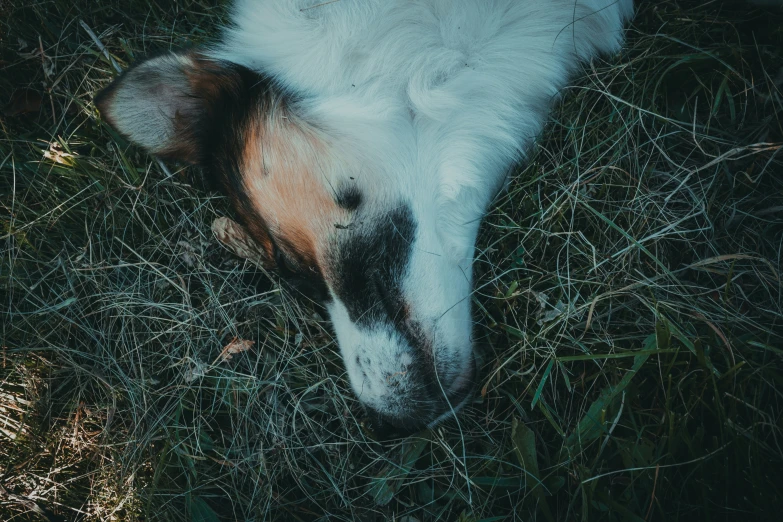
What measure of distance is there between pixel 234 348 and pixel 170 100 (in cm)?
110

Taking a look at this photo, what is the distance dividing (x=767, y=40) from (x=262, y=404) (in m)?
2.57

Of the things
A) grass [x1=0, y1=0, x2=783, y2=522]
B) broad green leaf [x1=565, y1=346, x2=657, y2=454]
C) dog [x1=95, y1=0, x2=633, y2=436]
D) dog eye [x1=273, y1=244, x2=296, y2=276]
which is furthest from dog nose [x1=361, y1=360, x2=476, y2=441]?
dog eye [x1=273, y1=244, x2=296, y2=276]

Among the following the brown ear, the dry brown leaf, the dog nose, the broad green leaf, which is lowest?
the broad green leaf

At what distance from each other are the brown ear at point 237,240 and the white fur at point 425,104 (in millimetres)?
569

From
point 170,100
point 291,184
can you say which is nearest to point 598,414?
point 291,184

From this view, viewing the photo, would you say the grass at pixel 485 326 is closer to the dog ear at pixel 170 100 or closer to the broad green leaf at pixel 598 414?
the broad green leaf at pixel 598 414

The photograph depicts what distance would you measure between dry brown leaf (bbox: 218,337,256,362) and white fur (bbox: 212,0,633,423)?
25.0 inches

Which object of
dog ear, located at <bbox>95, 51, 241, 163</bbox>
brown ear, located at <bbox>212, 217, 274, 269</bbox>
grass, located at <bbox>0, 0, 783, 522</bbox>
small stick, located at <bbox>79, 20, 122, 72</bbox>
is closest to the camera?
grass, located at <bbox>0, 0, 783, 522</bbox>

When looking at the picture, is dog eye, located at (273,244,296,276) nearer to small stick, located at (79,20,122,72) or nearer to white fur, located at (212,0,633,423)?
white fur, located at (212,0,633,423)

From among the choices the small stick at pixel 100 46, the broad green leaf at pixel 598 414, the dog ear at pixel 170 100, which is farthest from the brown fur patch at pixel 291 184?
the small stick at pixel 100 46

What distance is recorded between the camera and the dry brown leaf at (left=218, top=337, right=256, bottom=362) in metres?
2.52

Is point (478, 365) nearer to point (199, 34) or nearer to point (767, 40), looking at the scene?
point (767, 40)

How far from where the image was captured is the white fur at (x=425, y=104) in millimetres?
1969

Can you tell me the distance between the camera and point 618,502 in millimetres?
1904
